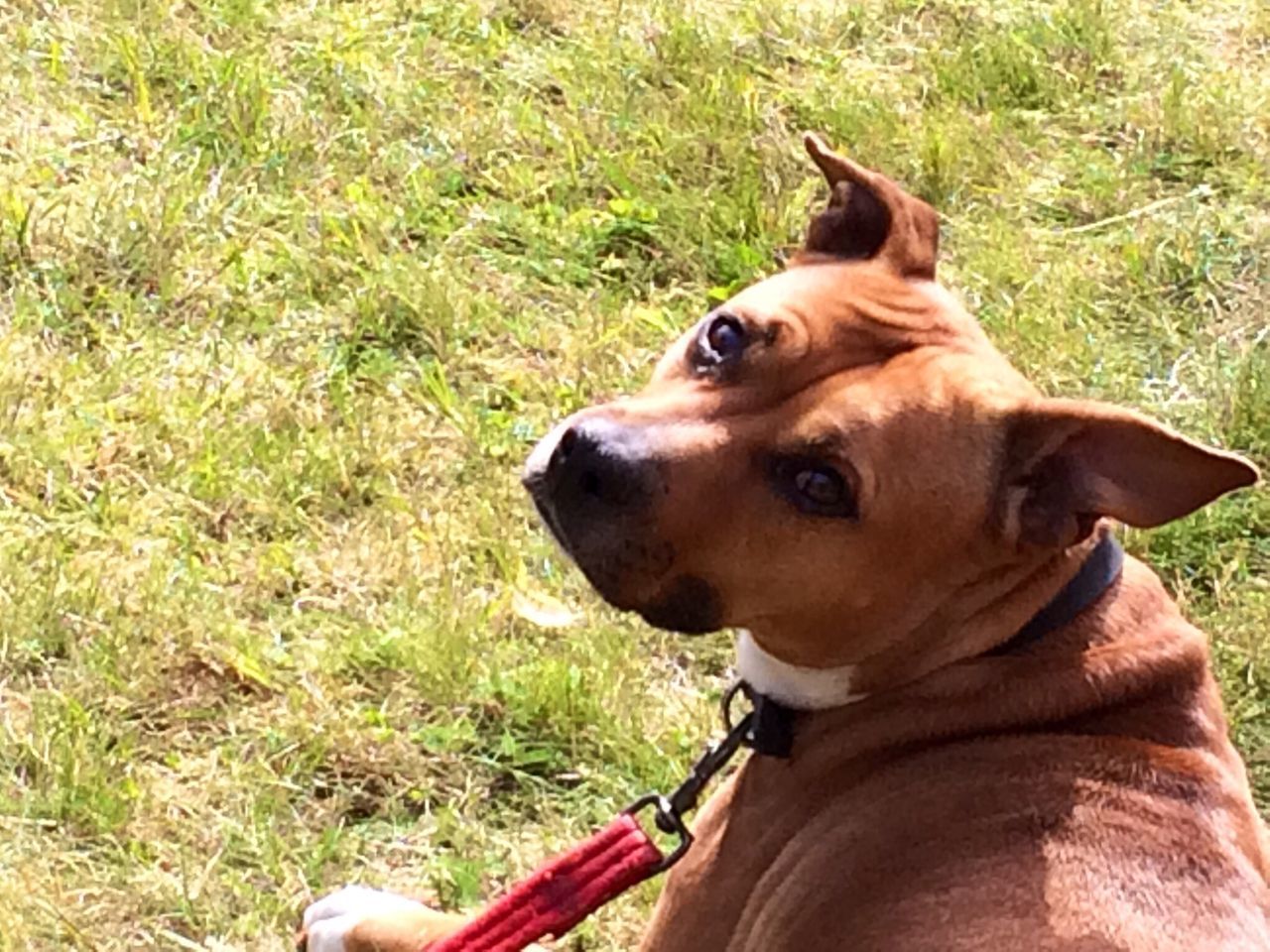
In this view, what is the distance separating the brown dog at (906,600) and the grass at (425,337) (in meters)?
1.09

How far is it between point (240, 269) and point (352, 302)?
1.10 feet

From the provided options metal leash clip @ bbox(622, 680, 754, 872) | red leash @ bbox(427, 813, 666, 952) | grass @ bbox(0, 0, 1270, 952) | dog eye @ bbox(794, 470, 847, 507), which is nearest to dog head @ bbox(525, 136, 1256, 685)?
dog eye @ bbox(794, 470, 847, 507)

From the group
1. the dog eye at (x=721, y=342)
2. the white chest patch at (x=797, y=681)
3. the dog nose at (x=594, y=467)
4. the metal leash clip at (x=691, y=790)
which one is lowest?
the metal leash clip at (x=691, y=790)

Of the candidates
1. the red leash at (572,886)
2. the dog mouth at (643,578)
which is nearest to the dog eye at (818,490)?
the dog mouth at (643,578)

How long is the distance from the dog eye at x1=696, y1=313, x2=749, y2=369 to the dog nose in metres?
0.23

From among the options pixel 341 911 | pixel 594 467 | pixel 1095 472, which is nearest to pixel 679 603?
pixel 594 467

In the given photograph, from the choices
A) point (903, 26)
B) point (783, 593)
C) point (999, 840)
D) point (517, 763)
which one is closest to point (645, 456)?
point (783, 593)

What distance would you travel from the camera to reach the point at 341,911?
3822 mm

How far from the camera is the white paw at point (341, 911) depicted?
12.4ft

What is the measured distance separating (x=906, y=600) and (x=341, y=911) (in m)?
1.45

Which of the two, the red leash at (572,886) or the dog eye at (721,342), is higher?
the dog eye at (721,342)

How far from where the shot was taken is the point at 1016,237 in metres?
5.75

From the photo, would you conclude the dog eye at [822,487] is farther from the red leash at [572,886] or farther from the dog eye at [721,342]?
the red leash at [572,886]

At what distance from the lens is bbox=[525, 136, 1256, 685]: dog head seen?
119 inches
